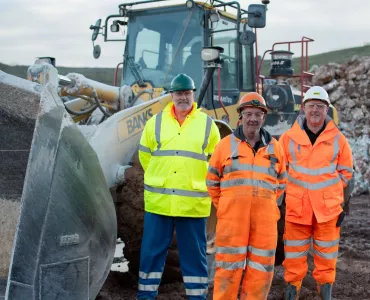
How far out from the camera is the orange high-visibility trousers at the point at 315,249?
4.84 metres

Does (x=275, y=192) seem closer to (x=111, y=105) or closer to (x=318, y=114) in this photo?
(x=318, y=114)

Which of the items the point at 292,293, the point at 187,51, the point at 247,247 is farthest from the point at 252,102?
the point at 187,51

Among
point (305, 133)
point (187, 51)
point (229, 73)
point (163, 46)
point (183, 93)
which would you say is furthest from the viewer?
point (229, 73)

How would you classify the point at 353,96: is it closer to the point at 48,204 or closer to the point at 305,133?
the point at 305,133

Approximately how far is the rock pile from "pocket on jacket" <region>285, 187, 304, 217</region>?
967 cm

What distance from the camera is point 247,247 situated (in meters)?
4.24

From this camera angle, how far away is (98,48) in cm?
708

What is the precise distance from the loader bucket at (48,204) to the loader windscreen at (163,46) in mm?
2813

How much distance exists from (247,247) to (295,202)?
83cm

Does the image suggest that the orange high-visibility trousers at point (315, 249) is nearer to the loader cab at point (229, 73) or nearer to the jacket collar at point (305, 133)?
the jacket collar at point (305, 133)

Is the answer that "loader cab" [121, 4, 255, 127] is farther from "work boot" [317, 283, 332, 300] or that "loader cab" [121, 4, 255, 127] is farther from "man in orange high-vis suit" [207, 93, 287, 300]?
"work boot" [317, 283, 332, 300]

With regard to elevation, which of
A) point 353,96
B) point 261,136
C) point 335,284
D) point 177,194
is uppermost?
point 353,96

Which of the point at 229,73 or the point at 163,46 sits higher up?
the point at 163,46

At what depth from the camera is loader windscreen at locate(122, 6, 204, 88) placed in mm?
6281
